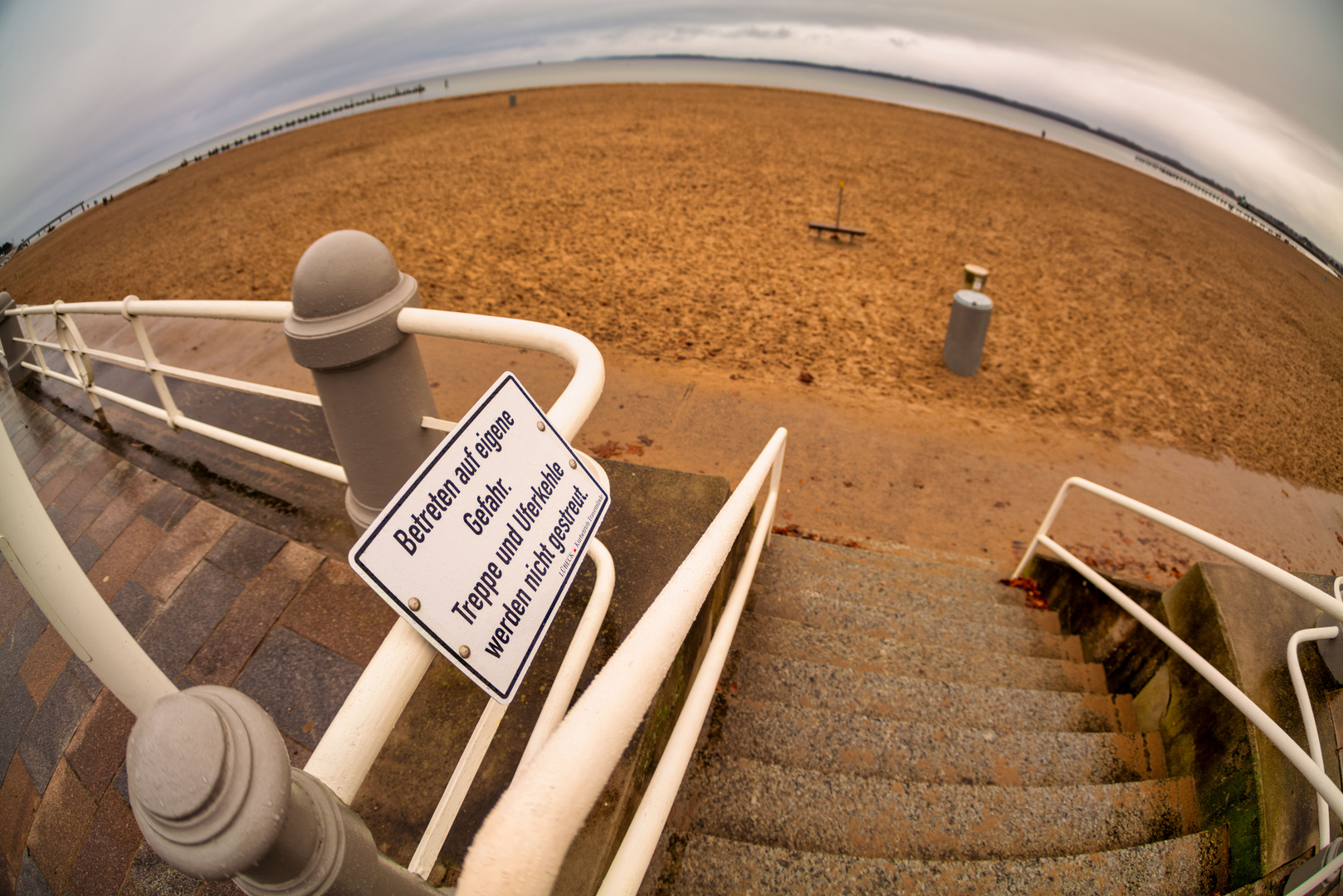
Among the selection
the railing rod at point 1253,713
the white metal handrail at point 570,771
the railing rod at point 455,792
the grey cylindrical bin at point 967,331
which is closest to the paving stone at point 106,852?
the railing rod at point 455,792

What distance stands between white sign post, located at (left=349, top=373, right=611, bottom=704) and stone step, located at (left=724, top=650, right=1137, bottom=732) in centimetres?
130

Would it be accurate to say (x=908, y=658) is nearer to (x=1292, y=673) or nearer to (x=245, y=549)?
(x=1292, y=673)

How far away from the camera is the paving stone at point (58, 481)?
3467 mm

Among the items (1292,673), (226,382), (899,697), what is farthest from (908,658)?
(226,382)

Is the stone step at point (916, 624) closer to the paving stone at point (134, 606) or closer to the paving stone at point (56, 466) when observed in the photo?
the paving stone at point (134, 606)

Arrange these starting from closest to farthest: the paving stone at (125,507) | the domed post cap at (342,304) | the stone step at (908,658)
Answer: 1. the domed post cap at (342,304)
2. the stone step at (908,658)
3. the paving stone at (125,507)

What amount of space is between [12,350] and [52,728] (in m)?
5.01

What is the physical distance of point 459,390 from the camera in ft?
17.5

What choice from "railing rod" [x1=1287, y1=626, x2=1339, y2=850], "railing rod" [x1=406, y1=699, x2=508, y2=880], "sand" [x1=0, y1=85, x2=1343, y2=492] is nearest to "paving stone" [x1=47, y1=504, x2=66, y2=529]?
"railing rod" [x1=406, y1=699, x2=508, y2=880]

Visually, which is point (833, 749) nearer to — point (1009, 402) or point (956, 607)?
Result: point (956, 607)

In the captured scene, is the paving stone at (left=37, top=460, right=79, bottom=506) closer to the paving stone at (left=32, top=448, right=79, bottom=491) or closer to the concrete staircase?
the paving stone at (left=32, top=448, right=79, bottom=491)

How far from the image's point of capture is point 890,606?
3.03 m

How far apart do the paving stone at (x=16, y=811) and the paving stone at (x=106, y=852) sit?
0.37 m

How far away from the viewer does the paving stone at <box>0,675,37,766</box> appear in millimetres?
2191
